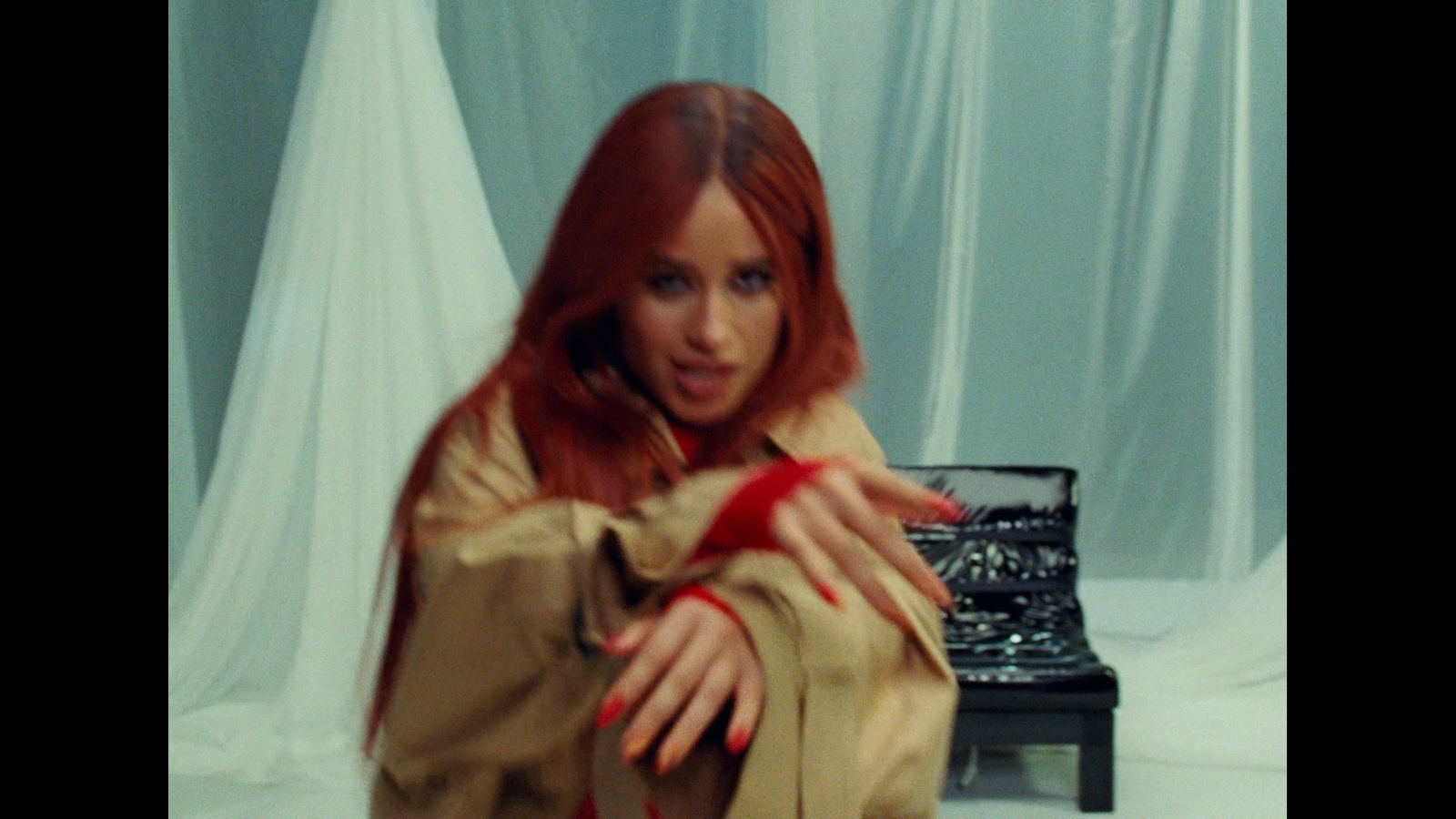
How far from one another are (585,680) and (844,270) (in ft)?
6.46

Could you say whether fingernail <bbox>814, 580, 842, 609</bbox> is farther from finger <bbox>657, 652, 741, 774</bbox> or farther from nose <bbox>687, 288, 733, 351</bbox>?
nose <bbox>687, 288, 733, 351</bbox>

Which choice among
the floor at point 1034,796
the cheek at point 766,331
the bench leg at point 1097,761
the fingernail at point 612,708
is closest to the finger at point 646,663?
the fingernail at point 612,708

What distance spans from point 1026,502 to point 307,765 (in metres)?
1.22

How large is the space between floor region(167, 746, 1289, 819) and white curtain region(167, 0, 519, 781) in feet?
0.24

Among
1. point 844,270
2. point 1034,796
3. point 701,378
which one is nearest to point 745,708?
point 701,378

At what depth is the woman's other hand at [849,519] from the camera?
640 mm

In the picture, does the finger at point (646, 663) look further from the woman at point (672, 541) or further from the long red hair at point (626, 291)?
the long red hair at point (626, 291)

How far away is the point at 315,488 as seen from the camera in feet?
7.36

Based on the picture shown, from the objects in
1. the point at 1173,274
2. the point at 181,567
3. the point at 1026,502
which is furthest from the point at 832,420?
the point at 1173,274

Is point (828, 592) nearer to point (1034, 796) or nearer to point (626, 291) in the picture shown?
point (626, 291)

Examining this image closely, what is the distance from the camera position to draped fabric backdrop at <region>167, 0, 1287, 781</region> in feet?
7.20

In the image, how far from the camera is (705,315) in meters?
0.80

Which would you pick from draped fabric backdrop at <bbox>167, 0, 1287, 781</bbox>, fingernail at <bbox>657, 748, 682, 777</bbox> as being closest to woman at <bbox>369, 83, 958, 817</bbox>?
fingernail at <bbox>657, 748, 682, 777</bbox>

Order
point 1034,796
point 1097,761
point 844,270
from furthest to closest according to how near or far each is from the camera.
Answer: point 844,270 < point 1034,796 < point 1097,761
